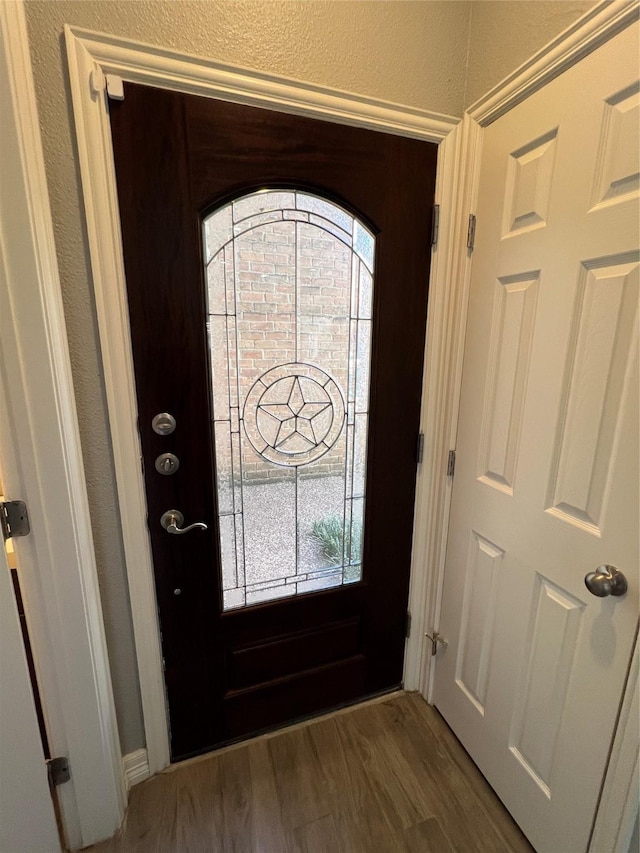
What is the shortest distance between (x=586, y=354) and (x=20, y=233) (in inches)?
49.0

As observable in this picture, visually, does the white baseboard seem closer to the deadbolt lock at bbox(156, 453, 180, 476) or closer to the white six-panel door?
the deadbolt lock at bbox(156, 453, 180, 476)

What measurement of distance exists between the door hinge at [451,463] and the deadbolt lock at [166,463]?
2.93 feet

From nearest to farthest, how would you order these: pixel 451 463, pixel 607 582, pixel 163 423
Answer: pixel 607 582 < pixel 163 423 < pixel 451 463

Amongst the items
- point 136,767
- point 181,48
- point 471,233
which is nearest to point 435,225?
point 471,233

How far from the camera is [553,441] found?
0.99 m

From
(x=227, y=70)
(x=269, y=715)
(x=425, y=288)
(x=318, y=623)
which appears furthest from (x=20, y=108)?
(x=269, y=715)

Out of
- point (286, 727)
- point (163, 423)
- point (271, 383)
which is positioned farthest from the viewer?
point (286, 727)

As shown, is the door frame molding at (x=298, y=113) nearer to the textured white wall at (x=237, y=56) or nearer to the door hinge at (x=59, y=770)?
the textured white wall at (x=237, y=56)

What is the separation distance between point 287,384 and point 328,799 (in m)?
1.33

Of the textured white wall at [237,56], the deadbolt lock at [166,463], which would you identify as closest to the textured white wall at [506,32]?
the textured white wall at [237,56]

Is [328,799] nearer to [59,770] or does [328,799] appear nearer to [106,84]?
[59,770]

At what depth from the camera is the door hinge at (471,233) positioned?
121cm

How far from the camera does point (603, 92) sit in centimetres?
82

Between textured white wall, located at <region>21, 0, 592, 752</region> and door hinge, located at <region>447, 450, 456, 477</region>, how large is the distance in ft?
3.47
